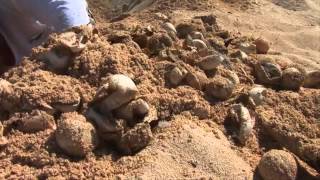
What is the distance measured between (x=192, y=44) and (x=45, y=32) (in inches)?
29.3

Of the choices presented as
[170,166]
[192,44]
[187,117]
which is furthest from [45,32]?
[170,166]

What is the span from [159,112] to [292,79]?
73 centimetres

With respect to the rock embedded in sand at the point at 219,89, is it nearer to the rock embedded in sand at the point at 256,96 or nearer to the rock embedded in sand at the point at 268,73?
the rock embedded in sand at the point at 256,96

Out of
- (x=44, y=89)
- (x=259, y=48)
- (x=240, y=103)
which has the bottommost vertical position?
(x=259, y=48)

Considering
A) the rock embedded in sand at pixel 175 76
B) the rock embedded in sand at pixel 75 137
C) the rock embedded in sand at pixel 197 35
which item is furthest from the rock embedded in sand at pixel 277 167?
the rock embedded in sand at pixel 197 35

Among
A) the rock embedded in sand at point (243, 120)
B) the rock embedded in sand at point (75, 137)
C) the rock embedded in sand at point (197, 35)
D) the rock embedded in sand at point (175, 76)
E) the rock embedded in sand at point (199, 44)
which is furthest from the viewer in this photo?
the rock embedded in sand at point (197, 35)

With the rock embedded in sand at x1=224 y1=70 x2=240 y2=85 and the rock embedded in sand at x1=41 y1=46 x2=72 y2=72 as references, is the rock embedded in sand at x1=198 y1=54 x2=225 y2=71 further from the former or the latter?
the rock embedded in sand at x1=41 y1=46 x2=72 y2=72

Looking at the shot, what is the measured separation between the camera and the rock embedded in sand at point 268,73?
244cm

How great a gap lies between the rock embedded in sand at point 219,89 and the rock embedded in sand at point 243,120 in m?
0.08

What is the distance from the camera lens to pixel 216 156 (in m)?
1.92

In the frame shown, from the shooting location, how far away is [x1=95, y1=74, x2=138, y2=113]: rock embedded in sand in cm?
190

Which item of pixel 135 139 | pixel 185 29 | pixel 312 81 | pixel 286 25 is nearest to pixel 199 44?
pixel 185 29

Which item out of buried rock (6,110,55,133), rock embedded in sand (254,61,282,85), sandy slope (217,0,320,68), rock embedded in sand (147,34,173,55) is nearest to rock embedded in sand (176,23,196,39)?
rock embedded in sand (147,34,173,55)

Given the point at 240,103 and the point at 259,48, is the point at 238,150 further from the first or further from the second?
the point at 259,48
